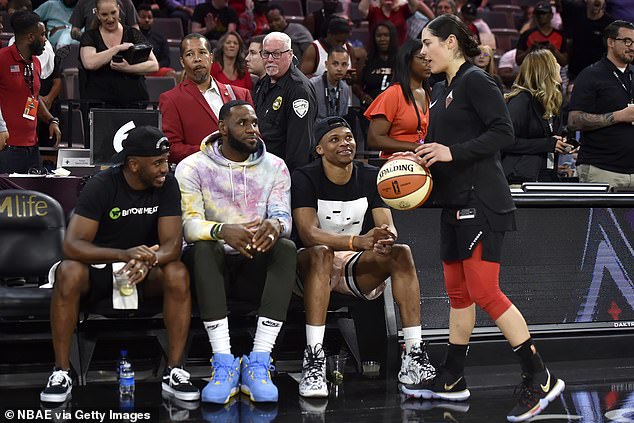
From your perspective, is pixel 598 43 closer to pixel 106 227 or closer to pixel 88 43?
pixel 88 43

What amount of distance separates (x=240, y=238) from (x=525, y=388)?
64.8 inches

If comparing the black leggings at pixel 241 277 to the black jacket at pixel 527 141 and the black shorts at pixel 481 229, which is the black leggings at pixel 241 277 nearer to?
the black shorts at pixel 481 229

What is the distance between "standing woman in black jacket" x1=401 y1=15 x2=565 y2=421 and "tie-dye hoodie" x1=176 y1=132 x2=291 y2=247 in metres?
1.01

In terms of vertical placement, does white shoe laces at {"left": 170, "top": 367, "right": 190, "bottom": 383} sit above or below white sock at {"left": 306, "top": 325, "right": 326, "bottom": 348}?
below

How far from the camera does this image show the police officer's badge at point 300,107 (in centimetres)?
602

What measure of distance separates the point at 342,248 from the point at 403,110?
134 centimetres

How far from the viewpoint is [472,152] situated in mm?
4559

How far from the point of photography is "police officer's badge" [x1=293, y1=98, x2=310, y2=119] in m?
6.02

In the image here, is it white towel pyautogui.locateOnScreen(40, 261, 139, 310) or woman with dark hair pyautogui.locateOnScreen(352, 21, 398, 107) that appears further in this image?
woman with dark hair pyautogui.locateOnScreen(352, 21, 398, 107)

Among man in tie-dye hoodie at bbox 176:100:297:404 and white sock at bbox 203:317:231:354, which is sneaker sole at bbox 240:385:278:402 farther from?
white sock at bbox 203:317:231:354

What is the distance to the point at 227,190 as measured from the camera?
532cm

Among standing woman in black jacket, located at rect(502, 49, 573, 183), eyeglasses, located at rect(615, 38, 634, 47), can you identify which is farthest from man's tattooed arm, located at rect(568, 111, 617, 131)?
eyeglasses, located at rect(615, 38, 634, 47)

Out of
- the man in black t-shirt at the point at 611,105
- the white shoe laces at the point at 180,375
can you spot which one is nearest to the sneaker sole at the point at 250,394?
the white shoe laces at the point at 180,375

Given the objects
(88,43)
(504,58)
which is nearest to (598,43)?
(504,58)
